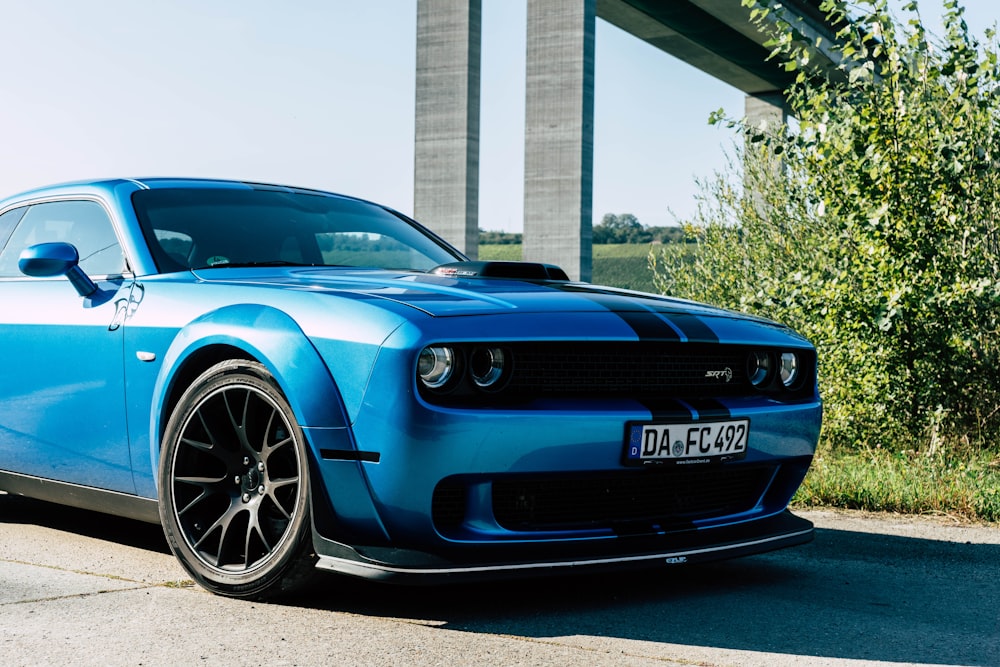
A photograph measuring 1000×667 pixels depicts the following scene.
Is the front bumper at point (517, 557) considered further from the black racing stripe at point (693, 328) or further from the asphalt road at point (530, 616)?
the black racing stripe at point (693, 328)

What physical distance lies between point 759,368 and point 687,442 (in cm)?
64

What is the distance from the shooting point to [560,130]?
75.9ft

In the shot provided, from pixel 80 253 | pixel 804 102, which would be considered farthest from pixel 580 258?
pixel 80 253

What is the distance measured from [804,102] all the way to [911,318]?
1575 mm

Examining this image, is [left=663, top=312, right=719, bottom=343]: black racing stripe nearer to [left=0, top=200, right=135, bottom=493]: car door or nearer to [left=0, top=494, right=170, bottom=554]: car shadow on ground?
[left=0, top=200, right=135, bottom=493]: car door

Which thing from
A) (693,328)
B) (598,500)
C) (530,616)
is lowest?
(530,616)

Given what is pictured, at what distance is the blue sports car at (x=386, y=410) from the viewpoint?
135 inches

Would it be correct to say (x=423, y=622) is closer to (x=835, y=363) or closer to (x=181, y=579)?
(x=181, y=579)

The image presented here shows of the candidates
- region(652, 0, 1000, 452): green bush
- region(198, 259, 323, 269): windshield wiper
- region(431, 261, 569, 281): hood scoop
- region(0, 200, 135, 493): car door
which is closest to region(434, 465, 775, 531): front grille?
region(431, 261, 569, 281): hood scoop

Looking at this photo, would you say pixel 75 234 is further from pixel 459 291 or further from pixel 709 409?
pixel 709 409

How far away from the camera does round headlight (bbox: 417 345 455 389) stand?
3434 mm

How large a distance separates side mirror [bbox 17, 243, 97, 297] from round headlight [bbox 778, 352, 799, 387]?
2497 mm

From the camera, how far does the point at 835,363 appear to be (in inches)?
309

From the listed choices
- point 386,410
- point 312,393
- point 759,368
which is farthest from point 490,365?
point 759,368
